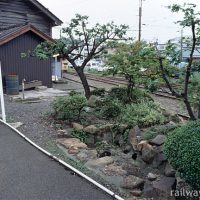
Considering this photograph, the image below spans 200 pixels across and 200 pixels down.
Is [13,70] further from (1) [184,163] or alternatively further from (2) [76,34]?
(1) [184,163]

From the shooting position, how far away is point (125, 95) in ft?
37.3

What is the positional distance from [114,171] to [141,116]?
10.8 ft

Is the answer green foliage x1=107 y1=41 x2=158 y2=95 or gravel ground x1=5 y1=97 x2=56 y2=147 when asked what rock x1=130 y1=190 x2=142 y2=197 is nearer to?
gravel ground x1=5 y1=97 x2=56 y2=147

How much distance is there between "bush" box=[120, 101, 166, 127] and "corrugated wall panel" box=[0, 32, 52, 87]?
9602mm

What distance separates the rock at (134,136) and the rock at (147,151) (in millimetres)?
458

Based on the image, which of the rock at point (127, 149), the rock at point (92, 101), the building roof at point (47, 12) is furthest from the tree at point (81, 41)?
the building roof at point (47, 12)

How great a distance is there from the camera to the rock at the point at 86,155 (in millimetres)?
6578

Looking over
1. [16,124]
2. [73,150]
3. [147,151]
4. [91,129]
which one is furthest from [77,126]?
[147,151]

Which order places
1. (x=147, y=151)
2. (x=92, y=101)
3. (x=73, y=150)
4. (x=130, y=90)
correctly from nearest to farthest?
(x=147, y=151), (x=73, y=150), (x=92, y=101), (x=130, y=90)

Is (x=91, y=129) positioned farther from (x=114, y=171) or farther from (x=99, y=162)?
(x=114, y=171)

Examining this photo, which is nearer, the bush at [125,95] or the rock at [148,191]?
the rock at [148,191]

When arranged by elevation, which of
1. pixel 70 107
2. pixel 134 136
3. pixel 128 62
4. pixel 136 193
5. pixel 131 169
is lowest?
pixel 131 169

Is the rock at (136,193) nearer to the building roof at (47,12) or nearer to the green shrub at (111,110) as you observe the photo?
the green shrub at (111,110)

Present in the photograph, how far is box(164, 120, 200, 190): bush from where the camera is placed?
4.07m
